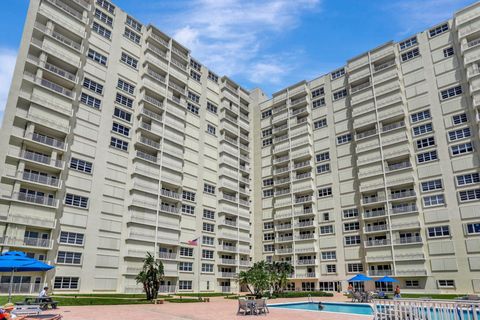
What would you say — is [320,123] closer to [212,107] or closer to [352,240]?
[212,107]

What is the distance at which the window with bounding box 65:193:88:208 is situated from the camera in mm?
47844

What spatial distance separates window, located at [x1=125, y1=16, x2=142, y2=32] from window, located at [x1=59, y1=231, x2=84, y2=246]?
37974 mm

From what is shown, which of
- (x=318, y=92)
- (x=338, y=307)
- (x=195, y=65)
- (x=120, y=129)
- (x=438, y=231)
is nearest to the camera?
(x=338, y=307)

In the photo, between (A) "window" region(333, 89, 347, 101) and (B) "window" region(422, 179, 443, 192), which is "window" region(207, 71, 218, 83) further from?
(B) "window" region(422, 179, 443, 192)

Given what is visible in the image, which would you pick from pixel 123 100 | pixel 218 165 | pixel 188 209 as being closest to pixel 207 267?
pixel 188 209

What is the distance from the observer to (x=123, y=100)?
58.8 m

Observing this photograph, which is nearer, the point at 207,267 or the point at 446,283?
the point at 446,283

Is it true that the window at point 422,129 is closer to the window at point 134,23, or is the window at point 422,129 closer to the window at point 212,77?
the window at point 212,77

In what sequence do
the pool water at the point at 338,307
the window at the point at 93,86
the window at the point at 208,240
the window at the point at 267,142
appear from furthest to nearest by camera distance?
1. the window at the point at 267,142
2. the window at the point at 208,240
3. the window at the point at 93,86
4. the pool water at the point at 338,307

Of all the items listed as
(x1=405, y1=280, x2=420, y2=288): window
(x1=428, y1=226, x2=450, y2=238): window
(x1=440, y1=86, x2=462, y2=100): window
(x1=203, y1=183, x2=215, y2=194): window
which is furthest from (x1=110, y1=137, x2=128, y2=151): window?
(x1=440, y1=86, x2=462, y2=100): window

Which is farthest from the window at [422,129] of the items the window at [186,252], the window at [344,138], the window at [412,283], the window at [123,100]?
the window at [123,100]

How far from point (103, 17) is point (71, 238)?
36.6 meters

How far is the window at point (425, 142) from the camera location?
57681 millimetres

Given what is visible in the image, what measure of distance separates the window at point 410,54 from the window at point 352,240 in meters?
33.6
